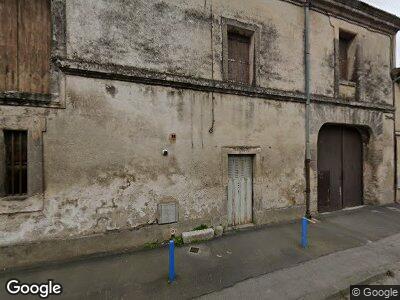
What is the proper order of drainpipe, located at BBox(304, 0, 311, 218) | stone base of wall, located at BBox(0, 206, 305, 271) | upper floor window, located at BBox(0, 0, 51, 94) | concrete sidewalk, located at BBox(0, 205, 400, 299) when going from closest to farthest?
concrete sidewalk, located at BBox(0, 205, 400, 299), stone base of wall, located at BBox(0, 206, 305, 271), upper floor window, located at BBox(0, 0, 51, 94), drainpipe, located at BBox(304, 0, 311, 218)

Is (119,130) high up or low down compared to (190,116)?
down

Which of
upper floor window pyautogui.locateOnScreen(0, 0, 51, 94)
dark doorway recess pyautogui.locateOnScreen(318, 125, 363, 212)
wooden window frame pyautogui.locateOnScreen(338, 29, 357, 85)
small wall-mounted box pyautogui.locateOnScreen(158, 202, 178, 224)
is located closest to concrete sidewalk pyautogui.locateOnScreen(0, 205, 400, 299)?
small wall-mounted box pyautogui.locateOnScreen(158, 202, 178, 224)

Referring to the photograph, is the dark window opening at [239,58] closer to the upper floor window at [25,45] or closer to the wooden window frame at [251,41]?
the wooden window frame at [251,41]

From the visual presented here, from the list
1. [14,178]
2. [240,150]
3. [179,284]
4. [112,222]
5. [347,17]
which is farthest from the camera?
[347,17]

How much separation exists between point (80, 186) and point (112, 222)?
1027mm

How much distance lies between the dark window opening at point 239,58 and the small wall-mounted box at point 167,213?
379 centimetres

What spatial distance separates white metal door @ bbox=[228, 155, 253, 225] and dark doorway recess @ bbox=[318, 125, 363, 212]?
3.17 meters

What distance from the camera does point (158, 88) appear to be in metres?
5.85

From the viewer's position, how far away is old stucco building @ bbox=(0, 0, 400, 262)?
15.9 feet

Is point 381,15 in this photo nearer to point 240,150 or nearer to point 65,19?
point 240,150

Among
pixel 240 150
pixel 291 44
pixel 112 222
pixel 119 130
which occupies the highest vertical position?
pixel 291 44

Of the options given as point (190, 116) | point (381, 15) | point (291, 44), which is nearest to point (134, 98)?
point (190, 116)

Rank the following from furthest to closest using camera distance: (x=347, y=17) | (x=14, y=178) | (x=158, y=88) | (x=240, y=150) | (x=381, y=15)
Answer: (x=381, y=15)
(x=347, y=17)
(x=240, y=150)
(x=158, y=88)
(x=14, y=178)

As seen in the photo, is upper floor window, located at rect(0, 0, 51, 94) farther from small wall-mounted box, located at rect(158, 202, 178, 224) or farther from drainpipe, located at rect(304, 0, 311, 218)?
drainpipe, located at rect(304, 0, 311, 218)
